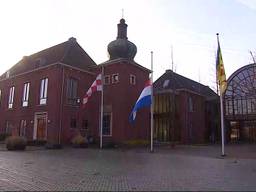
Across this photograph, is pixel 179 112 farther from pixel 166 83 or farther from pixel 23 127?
pixel 23 127

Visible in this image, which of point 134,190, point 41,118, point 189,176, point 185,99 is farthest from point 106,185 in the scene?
point 185,99

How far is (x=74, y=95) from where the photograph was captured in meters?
31.8

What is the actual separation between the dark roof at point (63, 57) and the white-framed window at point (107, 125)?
227 inches

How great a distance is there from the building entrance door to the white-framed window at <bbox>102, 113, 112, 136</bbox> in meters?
5.73

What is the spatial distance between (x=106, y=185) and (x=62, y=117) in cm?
2148

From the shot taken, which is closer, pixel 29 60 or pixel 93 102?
pixel 93 102

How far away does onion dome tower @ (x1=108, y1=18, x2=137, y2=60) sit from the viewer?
31.7 metres

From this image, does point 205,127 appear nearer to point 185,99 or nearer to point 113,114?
point 185,99

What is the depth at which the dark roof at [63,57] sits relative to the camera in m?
32.2

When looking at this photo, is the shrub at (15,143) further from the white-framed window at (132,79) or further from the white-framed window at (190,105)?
the white-framed window at (190,105)

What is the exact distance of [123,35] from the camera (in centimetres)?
3288

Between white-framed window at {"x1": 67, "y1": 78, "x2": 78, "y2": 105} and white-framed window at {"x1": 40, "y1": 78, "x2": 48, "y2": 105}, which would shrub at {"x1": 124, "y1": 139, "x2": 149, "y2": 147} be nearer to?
white-framed window at {"x1": 67, "y1": 78, "x2": 78, "y2": 105}

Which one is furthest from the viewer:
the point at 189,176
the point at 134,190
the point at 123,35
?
the point at 123,35

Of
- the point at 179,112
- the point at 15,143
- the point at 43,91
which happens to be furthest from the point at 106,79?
the point at 15,143
